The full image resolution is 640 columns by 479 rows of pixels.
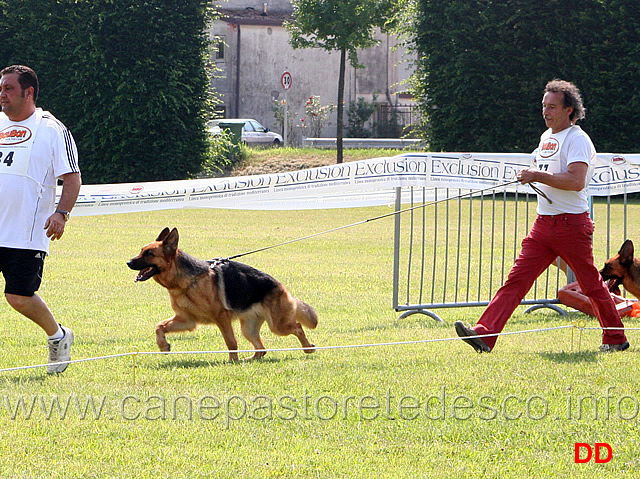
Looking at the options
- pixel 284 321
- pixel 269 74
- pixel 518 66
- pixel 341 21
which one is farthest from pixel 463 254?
pixel 269 74

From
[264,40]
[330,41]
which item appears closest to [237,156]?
[330,41]

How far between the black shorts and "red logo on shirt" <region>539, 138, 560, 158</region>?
3.75 m

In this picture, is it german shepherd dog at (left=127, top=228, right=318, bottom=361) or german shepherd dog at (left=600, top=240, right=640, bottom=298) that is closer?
german shepherd dog at (left=127, top=228, right=318, bottom=361)

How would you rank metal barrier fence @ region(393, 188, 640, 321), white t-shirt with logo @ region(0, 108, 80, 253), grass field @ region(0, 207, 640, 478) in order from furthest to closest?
metal barrier fence @ region(393, 188, 640, 321)
white t-shirt with logo @ region(0, 108, 80, 253)
grass field @ region(0, 207, 640, 478)

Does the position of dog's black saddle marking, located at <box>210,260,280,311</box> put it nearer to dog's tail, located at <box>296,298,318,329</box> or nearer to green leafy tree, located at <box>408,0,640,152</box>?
dog's tail, located at <box>296,298,318,329</box>

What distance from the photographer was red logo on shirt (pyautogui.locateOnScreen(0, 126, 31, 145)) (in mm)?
5969

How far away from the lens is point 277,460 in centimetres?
428

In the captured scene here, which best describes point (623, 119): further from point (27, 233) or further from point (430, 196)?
point (27, 233)

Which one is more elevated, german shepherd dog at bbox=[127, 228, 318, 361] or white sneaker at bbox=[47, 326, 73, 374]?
german shepherd dog at bbox=[127, 228, 318, 361]

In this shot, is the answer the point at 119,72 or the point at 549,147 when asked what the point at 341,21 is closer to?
the point at 119,72

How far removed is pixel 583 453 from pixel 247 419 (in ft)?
5.81

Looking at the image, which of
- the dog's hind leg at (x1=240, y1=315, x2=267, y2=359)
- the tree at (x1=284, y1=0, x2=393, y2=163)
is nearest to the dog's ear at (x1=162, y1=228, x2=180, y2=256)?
the dog's hind leg at (x1=240, y1=315, x2=267, y2=359)

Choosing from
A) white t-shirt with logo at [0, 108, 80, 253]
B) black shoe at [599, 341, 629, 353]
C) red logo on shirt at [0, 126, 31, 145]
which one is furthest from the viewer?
black shoe at [599, 341, 629, 353]

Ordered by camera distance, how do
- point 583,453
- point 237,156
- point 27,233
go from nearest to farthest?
1. point 583,453
2. point 27,233
3. point 237,156
